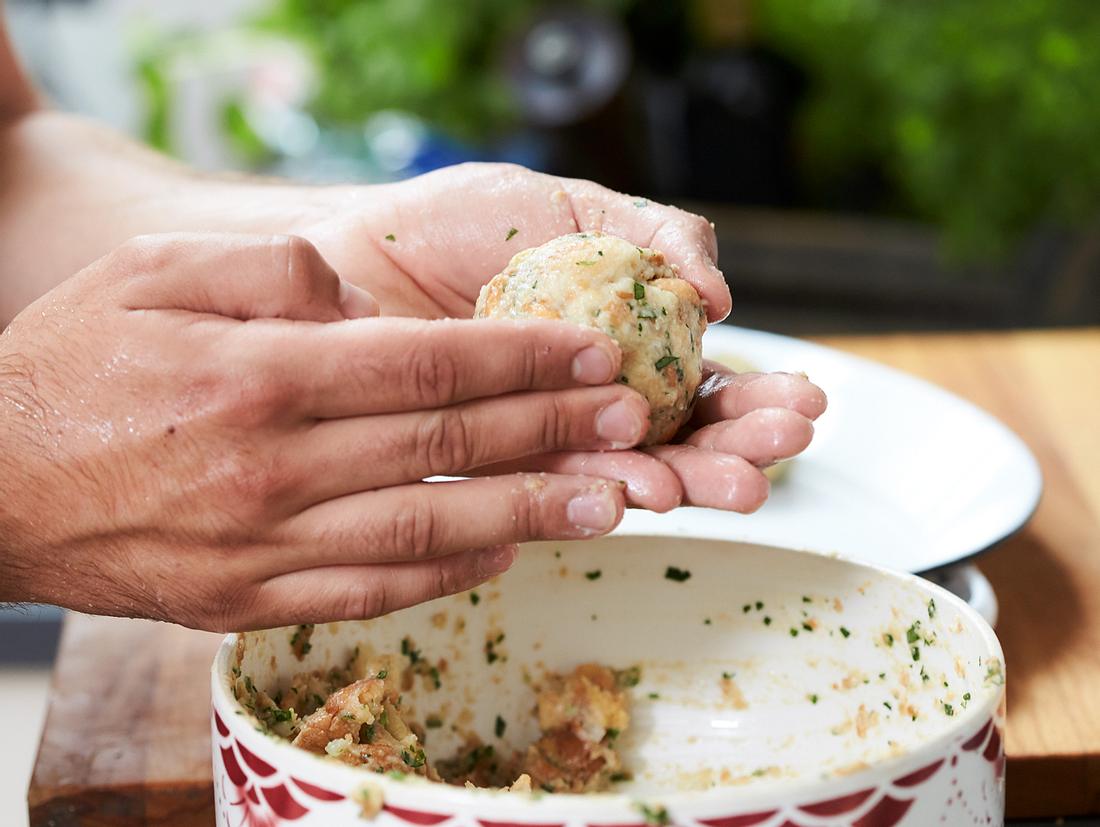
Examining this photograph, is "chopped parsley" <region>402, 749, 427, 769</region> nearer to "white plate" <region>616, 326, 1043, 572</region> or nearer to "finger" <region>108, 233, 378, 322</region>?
"finger" <region>108, 233, 378, 322</region>

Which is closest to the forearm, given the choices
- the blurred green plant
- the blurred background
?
the blurred background

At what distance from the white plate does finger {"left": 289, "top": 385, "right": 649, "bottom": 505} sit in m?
0.47

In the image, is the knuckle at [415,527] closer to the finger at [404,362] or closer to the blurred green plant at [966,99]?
the finger at [404,362]

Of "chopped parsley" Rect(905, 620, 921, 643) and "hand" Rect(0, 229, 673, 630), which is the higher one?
"hand" Rect(0, 229, 673, 630)

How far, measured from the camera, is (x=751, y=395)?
1050mm

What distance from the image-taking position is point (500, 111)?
3336 millimetres

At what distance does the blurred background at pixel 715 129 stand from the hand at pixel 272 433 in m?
2.33

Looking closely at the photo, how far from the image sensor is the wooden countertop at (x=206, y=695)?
3.58ft

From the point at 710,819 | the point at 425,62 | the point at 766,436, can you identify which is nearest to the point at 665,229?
the point at 766,436

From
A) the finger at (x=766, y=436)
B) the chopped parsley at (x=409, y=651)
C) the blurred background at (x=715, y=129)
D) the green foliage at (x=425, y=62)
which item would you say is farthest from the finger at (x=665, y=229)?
the green foliage at (x=425, y=62)

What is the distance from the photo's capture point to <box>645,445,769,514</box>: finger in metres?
0.89

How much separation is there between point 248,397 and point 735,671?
1.60 feet

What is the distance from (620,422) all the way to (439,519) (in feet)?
0.45

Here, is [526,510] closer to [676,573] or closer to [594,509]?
[594,509]
